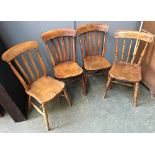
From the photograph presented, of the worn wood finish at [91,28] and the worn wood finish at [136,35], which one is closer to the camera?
the worn wood finish at [136,35]

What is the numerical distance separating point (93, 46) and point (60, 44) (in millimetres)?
449

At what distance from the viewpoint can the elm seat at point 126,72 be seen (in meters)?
1.67

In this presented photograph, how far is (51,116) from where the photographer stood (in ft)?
5.98

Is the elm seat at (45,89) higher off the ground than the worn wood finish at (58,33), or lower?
lower

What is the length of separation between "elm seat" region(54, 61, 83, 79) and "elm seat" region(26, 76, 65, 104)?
13cm

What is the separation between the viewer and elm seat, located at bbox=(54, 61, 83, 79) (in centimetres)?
176

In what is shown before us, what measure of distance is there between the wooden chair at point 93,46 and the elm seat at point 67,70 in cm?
12

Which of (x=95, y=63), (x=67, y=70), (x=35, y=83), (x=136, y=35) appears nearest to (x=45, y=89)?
(x=35, y=83)

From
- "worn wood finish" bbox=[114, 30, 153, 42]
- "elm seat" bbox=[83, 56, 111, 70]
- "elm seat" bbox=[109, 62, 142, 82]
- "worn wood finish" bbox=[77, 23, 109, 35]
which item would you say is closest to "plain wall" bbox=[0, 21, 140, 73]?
"worn wood finish" bbox=[77, 23, 109, 35]

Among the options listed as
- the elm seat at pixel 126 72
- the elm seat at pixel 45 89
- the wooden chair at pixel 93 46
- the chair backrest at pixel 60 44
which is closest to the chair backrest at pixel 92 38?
the wooden chair at pixel 93 46

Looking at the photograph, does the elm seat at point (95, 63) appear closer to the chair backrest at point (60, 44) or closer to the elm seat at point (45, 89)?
the chair backrest at point (60, 44)

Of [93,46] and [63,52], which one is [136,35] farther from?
[63,52]
